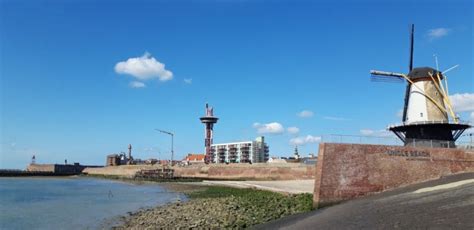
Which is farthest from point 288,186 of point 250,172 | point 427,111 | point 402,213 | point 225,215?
point 250,172

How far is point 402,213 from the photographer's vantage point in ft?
57.9

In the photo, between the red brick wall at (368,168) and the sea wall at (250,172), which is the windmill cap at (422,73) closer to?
the red brick wall at (368,168)

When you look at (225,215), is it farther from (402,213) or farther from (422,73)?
(422,73)

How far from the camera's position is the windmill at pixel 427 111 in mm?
40000

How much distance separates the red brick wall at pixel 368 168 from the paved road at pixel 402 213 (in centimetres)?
119

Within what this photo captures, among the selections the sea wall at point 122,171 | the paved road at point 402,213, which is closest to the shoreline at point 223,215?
the paved road at point 402,213

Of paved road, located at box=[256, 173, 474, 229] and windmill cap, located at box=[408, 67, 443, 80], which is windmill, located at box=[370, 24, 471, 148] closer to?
windmill cap, located at box=[408, 67, 443, 80]

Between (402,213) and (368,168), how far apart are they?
8.49 meters

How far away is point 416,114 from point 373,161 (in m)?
17.6

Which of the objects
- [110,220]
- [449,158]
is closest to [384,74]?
[449,158]

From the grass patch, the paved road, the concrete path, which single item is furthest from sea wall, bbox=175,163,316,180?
the paved road

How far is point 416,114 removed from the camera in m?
41.5

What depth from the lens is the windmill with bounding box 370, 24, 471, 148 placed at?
40000 millimetres

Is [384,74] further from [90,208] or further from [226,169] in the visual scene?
[226,169]
